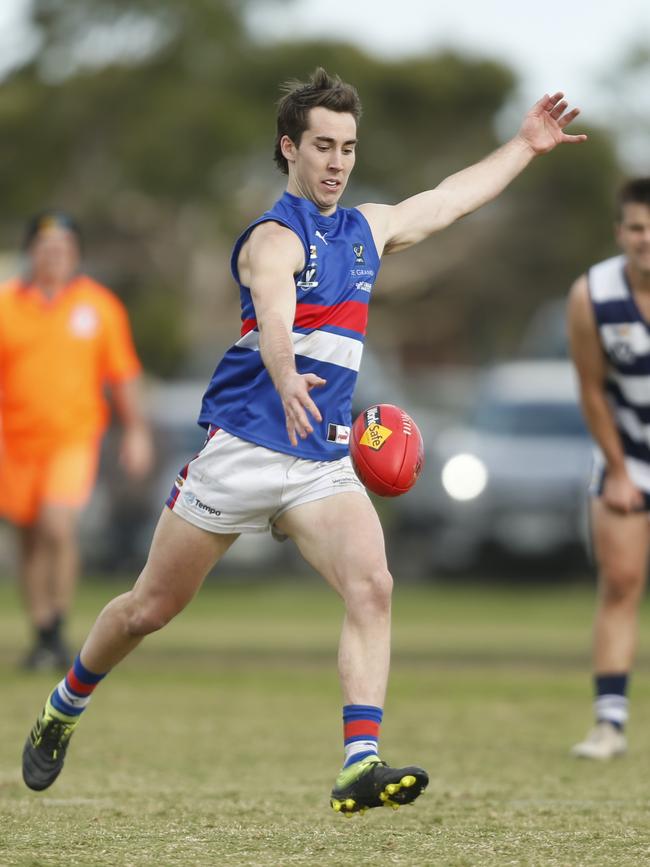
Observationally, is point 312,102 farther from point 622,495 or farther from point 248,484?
point 622,495

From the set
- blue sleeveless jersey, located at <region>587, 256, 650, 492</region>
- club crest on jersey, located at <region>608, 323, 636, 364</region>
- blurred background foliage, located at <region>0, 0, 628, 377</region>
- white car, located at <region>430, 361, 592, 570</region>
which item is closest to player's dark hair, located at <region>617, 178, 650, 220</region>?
blue sleeveless jersey, located at <region>587, 256, 650, 492</region>

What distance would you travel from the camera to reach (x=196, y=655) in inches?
457

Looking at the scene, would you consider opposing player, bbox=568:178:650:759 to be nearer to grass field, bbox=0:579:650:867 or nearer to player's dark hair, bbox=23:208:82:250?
grass field, bbox=0:579:650:867

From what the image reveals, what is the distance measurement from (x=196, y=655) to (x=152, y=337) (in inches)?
1333

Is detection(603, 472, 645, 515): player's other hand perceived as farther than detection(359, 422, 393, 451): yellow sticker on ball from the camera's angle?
Yes

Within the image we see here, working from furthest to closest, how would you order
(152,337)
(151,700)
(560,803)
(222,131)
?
1. (222,131)
2. (152,337)
3. (151,700)
4. (560,803)

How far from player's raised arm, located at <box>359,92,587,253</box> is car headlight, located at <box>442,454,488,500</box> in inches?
518

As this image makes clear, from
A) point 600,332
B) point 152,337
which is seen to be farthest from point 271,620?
point 152,337

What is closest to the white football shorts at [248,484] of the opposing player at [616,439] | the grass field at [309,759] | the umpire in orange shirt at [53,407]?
the grass field at [309,759]

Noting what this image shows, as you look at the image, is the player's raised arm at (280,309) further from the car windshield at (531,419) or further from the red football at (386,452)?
the car windshield at (531,419)

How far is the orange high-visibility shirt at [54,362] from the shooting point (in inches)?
412

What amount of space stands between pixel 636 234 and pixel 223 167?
42.6 meters

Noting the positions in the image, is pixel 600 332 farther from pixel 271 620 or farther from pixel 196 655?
pixel 271 620

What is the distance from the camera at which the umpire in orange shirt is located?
33.7ft
